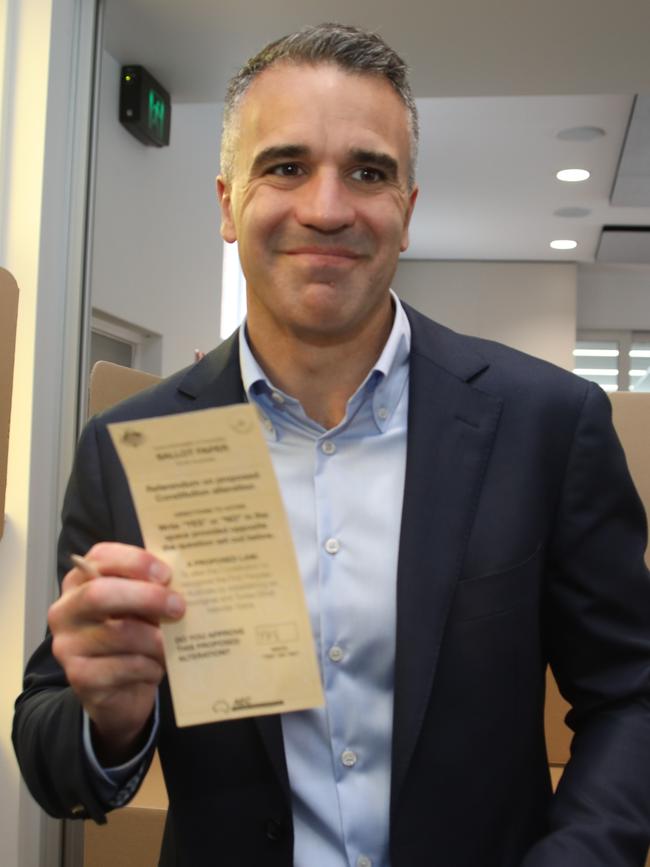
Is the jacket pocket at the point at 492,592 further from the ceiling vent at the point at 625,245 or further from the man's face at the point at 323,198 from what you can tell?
the ceiling vent at the point at 625,245

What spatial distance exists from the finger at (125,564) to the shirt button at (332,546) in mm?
335

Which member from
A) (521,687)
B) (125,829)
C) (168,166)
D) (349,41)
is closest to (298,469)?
(521,687)

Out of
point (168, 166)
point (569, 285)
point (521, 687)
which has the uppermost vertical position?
point (569, 285)

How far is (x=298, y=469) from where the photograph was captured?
42.4 inches

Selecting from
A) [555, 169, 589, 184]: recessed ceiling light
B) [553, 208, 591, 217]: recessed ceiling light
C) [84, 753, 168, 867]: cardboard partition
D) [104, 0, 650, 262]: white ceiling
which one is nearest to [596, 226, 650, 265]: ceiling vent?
[553, 208, 591, 217]: recessed ceiling light

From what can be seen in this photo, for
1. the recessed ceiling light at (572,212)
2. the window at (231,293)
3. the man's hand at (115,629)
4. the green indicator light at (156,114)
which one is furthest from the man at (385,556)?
the recessed ceiling light at (572,212)

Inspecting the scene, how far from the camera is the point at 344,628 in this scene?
40.1 inches

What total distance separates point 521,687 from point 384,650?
16 cm

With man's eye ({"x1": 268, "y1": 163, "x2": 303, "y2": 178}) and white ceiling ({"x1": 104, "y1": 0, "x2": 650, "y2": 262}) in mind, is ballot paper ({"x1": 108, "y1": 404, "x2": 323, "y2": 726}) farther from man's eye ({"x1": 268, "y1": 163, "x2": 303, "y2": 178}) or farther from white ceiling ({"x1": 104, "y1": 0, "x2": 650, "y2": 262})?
white ceiling ({"x1": 104, "y1": 0, "x2": 650, "y2": 262})

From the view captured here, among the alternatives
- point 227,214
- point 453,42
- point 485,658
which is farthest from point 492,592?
point 453,42

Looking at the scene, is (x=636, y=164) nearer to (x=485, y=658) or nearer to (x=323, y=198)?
(x=323, y=198)

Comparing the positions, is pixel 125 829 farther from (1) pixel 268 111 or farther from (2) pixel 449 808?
(1) pixel 268 111

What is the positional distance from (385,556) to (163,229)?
106 inches

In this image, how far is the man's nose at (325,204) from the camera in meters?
1.04
